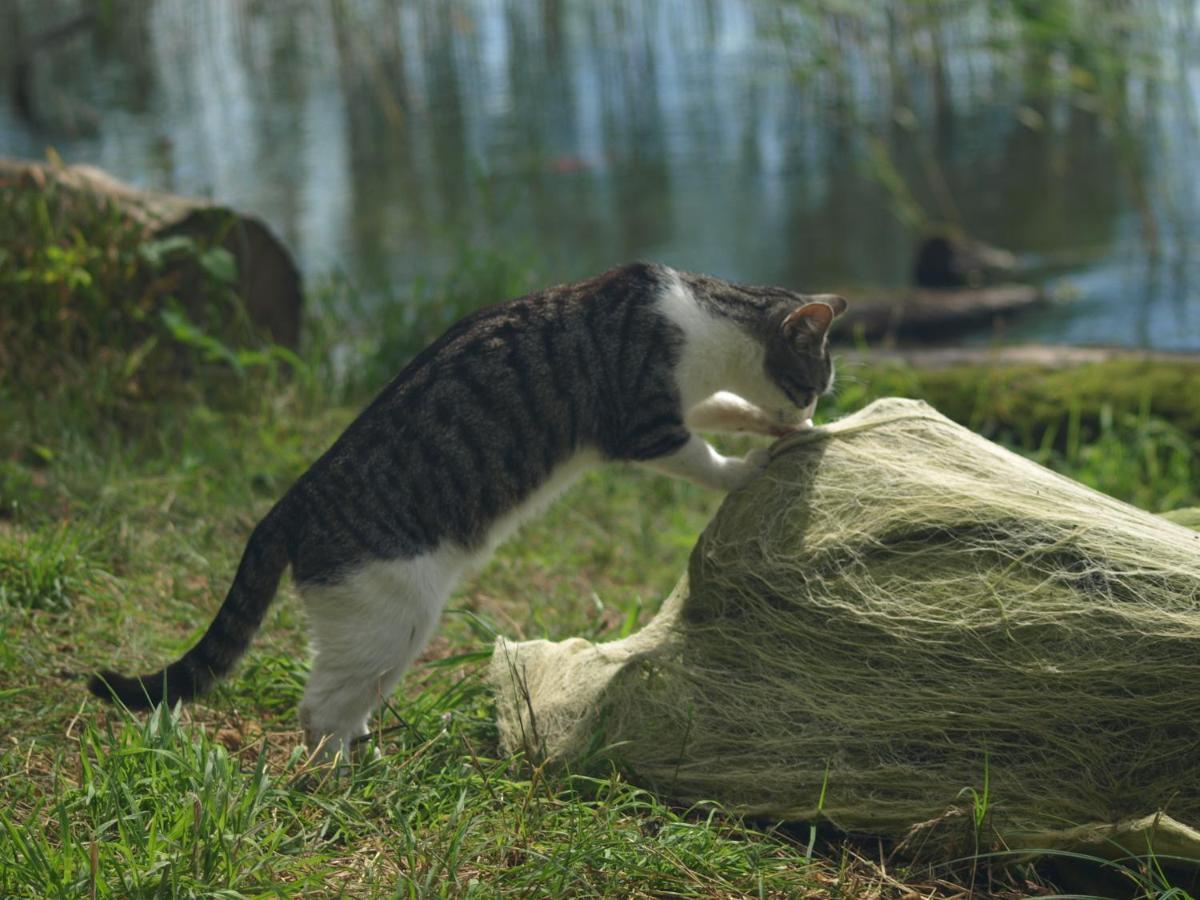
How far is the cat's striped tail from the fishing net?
726 millimetres

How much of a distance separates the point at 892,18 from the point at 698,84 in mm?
6093

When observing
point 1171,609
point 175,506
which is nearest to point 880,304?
point 175,506

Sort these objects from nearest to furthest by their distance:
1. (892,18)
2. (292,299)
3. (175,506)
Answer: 1. (175,506)
2. (292,299)
3. (892,18)

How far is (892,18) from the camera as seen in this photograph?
1180 cm

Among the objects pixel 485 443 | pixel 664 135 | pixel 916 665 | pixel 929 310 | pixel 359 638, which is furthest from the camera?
pixel 664 135

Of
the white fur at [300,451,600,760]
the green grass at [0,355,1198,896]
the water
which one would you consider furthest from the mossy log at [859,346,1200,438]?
the white fur at [300,451,600,760]

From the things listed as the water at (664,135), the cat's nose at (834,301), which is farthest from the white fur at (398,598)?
the water at (664,135)

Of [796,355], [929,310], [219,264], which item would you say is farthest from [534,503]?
[929,310]

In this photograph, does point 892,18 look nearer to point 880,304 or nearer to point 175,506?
point 880,304

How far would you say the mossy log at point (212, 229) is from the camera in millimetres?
6152

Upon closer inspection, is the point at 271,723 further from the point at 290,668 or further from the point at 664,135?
the point at 664,135

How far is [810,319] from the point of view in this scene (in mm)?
3748

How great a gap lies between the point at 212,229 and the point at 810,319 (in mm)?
3698

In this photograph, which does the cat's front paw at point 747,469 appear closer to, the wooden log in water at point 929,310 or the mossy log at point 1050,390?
the mossy log at point 1050,390
